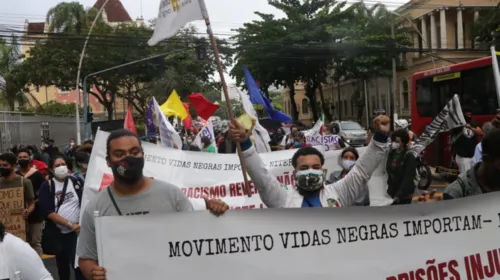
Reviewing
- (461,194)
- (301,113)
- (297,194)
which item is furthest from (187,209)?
(301,113)

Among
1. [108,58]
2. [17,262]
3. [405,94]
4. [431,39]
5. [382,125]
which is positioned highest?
[431,39]

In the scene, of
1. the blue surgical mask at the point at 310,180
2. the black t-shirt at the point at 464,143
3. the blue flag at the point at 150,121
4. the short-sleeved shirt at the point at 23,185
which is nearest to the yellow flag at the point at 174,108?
the blue flag at the point at 150,121

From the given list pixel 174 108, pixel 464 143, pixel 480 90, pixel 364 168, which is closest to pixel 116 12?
pixel 174 108

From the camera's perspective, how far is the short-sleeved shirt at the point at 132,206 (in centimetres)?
293

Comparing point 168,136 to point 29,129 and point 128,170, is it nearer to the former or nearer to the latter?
point 128,170

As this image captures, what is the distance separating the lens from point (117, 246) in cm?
278

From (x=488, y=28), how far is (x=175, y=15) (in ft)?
76.0

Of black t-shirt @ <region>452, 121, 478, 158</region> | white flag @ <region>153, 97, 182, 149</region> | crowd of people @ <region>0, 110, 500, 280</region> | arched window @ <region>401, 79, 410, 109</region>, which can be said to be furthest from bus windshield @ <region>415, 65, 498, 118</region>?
arched window @ <region>401, 79, 410, 109</region>

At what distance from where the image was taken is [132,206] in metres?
2.93

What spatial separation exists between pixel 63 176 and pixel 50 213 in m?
0.49

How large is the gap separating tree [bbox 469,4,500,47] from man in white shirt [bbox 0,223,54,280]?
24187 millimetres

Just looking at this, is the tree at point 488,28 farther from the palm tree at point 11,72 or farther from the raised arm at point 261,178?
the palm tree at point 11,72

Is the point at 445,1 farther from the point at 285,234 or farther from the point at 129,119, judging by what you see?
the point at 285,234

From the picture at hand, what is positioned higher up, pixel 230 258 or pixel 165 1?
pixel 165 1
